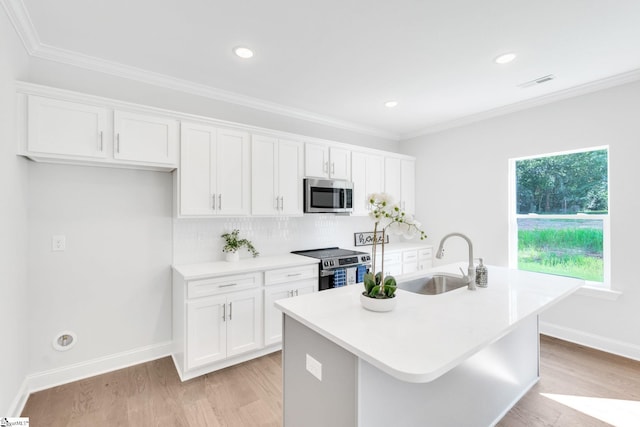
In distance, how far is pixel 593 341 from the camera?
3.04 m

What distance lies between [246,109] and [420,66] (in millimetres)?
1881

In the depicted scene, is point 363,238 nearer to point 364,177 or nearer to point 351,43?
point 364,177

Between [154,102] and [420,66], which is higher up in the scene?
[420,66]

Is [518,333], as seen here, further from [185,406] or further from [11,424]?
[11,424]

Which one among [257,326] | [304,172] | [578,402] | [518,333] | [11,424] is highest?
[304,172]

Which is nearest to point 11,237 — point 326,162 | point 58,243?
point 58,243

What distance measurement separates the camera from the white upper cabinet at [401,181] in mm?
4375

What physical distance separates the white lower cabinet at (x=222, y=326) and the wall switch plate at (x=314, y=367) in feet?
4.55

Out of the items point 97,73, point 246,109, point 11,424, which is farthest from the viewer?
point 246,109

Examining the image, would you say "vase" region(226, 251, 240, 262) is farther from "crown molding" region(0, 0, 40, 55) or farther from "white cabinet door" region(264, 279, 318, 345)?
"crown molding" region(0, 0, 40, 55)

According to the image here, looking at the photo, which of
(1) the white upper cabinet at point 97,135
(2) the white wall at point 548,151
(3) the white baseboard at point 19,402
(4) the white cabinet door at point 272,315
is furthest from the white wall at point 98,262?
(2) the white wall at point 548,151

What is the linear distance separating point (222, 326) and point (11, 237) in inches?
62.3

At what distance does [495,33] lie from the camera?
2.13 m

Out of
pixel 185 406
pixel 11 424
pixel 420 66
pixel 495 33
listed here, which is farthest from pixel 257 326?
pixel 495 33
